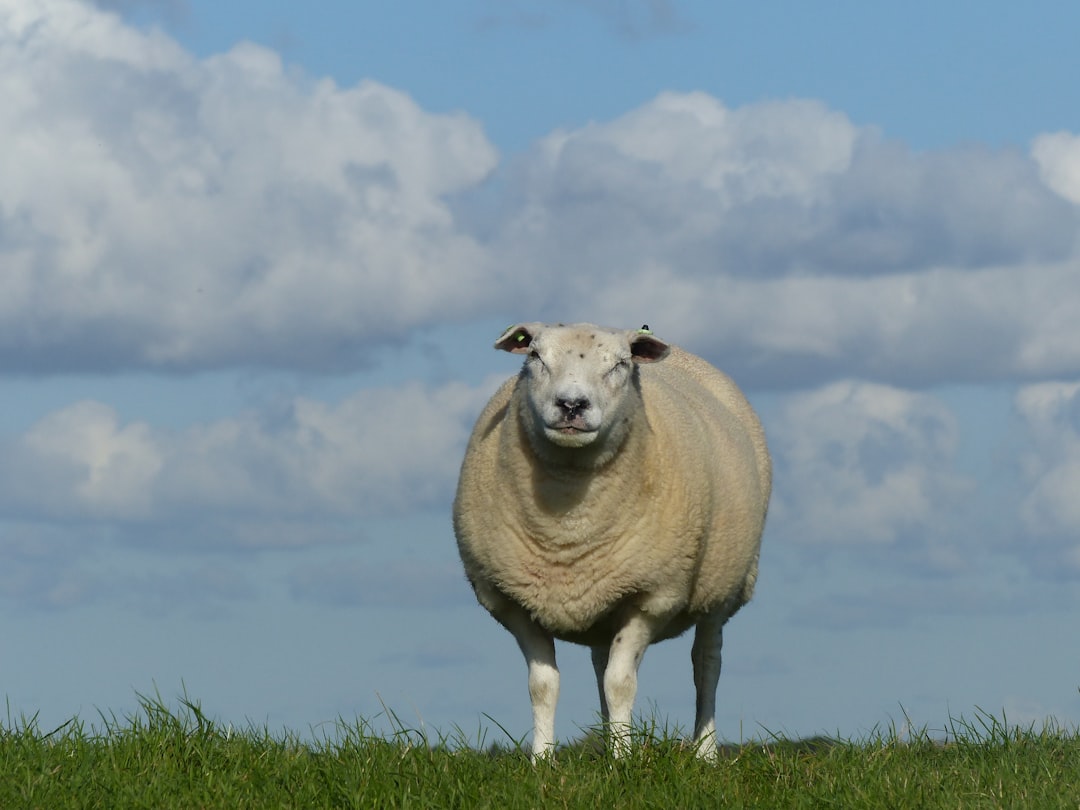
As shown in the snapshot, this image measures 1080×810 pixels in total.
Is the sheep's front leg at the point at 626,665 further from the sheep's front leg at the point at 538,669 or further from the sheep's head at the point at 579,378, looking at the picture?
the sheep's head at the point at 579,378

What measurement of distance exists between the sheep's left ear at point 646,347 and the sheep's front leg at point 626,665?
144cm

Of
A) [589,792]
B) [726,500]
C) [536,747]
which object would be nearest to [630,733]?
[589,792]

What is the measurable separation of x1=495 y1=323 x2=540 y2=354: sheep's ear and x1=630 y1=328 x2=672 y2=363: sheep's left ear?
568 mm

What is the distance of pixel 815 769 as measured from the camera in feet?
24.7

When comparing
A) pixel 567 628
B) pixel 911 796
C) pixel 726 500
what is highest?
pixel 726 500

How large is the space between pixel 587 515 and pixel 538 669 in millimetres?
929

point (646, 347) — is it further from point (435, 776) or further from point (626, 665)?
point (435, 776)

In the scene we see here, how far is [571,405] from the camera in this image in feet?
26.3

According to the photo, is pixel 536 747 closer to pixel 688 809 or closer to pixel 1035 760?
pixel 688 809

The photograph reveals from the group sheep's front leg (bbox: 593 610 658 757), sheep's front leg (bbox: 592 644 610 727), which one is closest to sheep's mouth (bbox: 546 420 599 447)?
sheep's front leg (bbox: 593 610 658 757)

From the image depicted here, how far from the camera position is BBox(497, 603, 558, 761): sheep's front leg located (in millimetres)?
8672

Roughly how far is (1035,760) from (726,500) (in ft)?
7.59

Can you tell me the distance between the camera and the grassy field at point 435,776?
22.8 ft

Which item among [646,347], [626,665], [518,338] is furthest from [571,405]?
[626,665]
